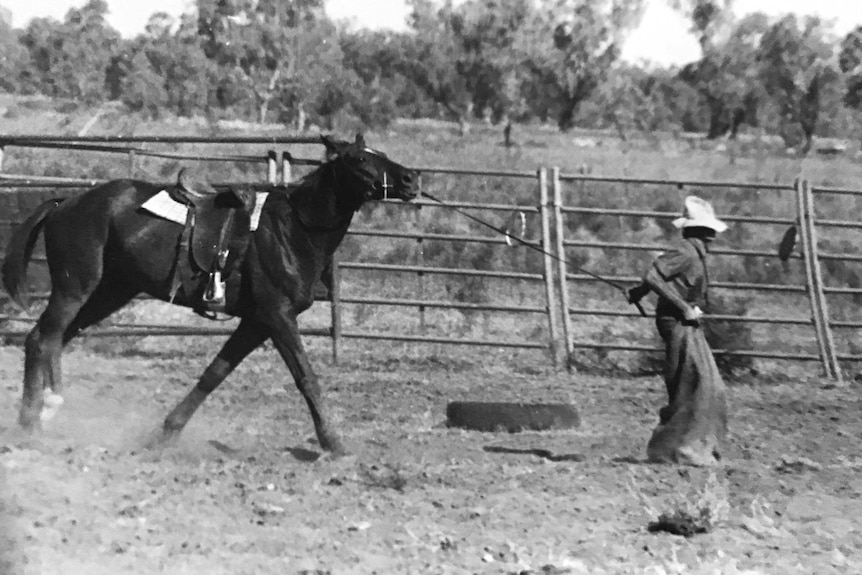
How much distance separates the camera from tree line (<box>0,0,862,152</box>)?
54688 millimetres

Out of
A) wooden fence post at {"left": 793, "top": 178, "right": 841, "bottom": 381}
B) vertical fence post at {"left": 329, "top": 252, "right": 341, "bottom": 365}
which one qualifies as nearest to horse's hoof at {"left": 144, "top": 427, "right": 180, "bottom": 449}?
vertical fence post at {"left": 329, "top": 252, "right": 341, "bottom": 365}

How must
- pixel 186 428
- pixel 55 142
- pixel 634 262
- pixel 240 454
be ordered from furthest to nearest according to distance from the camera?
1. pixel 634 262
2. pixel 55 142
3. pixel 186 428
4. pixel 240 454

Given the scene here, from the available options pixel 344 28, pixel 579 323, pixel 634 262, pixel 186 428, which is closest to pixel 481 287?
pixel 579 323

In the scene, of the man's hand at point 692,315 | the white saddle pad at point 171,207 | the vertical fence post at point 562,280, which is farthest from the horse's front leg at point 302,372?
the vertical fence post at point 562,280

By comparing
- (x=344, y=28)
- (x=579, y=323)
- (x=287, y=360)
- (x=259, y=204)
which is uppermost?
(x=344, y=28)

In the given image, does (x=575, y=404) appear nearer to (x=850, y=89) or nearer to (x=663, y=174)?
(x=663, y=174)

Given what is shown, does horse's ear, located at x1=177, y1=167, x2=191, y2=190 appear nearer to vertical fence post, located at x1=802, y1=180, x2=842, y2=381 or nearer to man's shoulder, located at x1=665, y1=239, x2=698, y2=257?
man's shoulder, located at x1=665, y1=239, x2=698, y2=257

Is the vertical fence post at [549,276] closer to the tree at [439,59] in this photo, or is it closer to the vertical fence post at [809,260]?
the vertical fence post at [809,260]

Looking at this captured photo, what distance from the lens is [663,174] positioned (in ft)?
122

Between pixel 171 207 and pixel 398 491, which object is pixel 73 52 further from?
pixel 398 491

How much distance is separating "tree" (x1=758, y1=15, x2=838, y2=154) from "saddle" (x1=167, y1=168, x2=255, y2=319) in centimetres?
4972

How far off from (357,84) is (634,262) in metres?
40.0

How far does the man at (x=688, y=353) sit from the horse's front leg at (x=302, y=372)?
5.90 feet

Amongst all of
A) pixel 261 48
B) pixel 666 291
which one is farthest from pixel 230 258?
pixel 261 48
